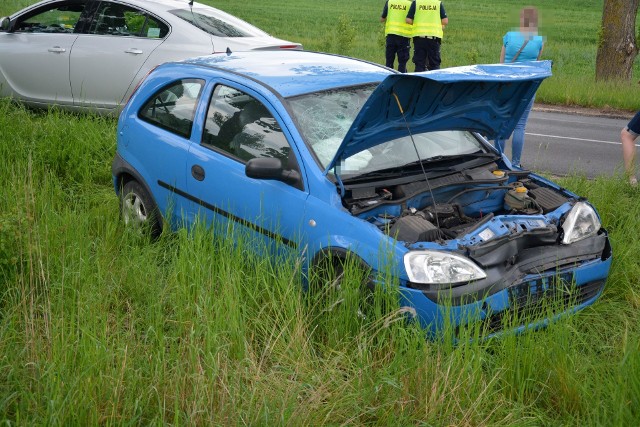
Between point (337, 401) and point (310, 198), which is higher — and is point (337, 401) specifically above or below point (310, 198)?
below

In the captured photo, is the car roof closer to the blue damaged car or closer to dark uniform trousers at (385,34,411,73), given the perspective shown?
the blue damaged car

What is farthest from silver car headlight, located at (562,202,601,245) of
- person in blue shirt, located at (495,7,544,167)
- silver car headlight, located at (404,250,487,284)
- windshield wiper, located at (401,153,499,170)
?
person in blue shirt, located at (495,7,544,167)

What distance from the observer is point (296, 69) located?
5848mm

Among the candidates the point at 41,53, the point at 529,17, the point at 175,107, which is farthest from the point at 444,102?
the point at 41,53

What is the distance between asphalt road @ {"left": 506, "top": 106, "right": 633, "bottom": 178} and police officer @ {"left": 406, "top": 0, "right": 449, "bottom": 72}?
2260mm

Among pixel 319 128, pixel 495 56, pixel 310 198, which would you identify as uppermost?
pixel 319 128

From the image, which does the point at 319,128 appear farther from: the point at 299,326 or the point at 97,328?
the point at 97,328

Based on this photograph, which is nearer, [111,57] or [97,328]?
[97,328]

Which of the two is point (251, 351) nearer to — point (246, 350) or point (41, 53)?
point (246, 350)

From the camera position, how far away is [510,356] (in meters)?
3.90

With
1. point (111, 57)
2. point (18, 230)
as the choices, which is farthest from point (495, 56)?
point (18, 230)

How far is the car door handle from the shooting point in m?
5.56

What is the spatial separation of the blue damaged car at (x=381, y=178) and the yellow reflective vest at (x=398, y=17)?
28.1 feet

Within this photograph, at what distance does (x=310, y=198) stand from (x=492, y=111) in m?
1.55
